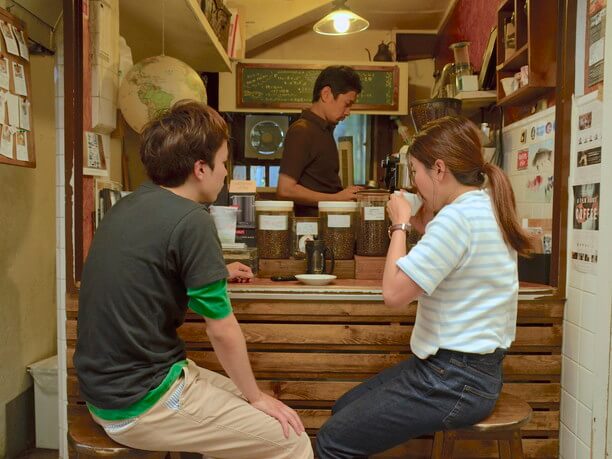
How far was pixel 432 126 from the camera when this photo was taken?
175 cm

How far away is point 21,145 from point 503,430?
7.02 feet

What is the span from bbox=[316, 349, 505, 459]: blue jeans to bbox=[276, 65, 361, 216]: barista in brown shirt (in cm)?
170

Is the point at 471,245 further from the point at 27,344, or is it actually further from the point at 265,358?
the point at 27,344

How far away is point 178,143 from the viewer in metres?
1.54

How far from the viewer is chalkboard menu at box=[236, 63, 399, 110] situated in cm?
523

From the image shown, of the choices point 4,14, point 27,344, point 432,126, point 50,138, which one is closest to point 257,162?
point 50,138

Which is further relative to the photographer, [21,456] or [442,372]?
[21,456]

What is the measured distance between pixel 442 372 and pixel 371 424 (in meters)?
0.27

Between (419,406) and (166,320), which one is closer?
(166,320)

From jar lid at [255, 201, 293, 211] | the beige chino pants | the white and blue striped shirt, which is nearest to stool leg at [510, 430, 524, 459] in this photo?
the white and blue striped shirt

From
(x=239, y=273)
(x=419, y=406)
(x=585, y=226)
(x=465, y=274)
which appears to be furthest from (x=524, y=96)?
(x=419, y=406)

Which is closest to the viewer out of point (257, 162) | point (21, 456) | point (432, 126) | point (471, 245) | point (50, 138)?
point (471, 245)

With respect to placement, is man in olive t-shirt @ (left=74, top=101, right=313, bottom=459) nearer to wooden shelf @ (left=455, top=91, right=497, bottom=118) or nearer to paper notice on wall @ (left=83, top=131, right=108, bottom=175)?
paper notice on wall @ (left=83, top=131, right=108, bottom=175)

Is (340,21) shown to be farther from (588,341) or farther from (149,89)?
(588,341)
